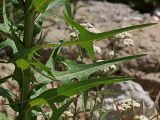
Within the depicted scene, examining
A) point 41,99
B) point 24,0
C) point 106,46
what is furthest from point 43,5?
point 106,46

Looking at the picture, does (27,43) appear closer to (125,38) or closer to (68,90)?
(68,90)

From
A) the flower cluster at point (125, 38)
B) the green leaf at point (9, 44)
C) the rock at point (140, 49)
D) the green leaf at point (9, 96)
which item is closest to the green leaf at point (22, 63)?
the green leaf at point (9, 44)

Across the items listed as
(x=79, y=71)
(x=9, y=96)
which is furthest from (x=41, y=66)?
(x=9, y=96)

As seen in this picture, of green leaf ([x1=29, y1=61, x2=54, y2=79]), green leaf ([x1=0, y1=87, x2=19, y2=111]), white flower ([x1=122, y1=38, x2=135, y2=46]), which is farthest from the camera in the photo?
white flower ([x1=122, y1=38, x2=135, y2=46])

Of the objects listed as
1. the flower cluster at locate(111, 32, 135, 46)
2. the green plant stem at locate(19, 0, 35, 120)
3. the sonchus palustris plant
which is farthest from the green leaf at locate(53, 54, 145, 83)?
the flower cluster at locate(111, 32, 135, 46)

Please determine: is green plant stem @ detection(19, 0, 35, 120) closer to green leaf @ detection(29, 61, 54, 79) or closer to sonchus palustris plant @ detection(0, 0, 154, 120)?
sonchus palustris plant @ detection(0, 0, 154, 120)

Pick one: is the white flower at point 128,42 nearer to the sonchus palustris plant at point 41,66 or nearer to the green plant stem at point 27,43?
the sonchus palustris plant at point 41,66

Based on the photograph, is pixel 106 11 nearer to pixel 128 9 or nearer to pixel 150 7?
pixel 128 9

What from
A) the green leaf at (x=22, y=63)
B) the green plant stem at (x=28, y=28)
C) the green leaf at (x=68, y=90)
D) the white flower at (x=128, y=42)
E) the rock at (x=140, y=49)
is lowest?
the rock at (x=140, y=49)
